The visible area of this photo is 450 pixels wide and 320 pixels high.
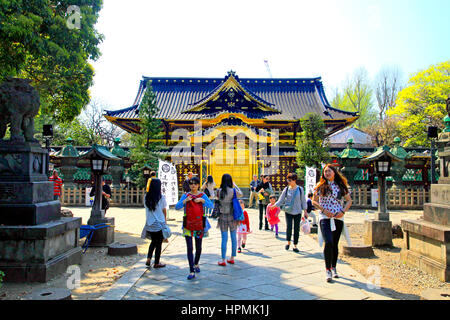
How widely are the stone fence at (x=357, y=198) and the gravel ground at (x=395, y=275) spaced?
9.63 m

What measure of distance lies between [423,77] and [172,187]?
24044 mm

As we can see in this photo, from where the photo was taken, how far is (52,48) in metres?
7.19

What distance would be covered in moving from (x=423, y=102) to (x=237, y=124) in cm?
1645

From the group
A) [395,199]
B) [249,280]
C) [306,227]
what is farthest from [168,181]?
[395,199]

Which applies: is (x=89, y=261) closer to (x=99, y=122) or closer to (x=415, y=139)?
(x=415, y=139)

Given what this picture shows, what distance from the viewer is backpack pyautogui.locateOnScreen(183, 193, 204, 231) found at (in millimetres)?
5367

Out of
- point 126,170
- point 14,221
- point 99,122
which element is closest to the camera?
point 14,221

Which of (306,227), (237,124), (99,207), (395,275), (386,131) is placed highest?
(386,131)

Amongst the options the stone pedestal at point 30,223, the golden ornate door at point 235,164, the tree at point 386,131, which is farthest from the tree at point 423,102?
the stone pedestal at point 30,223

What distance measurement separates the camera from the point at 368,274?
5699 mm

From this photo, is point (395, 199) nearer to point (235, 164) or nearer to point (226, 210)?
point (235, 164)

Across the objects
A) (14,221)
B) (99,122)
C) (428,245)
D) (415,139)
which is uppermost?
(99,122)
